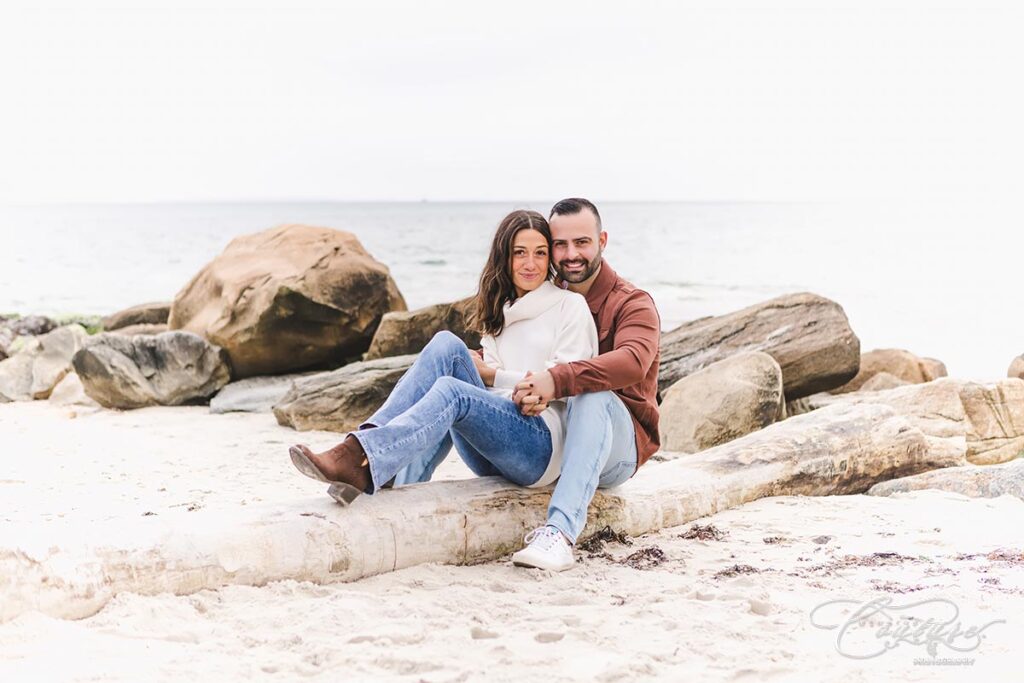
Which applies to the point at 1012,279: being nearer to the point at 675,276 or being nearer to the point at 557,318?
the point at 675,276

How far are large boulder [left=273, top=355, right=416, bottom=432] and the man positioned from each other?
403cm

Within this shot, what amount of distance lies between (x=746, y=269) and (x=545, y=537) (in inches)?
1359

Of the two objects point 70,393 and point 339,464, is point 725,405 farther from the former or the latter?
point 70,393

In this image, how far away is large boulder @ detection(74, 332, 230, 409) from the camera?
31.2 feet

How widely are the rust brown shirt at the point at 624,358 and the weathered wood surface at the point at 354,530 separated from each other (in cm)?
53

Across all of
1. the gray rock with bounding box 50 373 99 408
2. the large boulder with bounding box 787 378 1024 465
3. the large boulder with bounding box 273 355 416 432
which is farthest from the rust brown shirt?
the gray rock with bounding box 50 373 99 408

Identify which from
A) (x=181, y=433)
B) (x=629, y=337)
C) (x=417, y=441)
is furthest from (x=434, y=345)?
(x=181, y=433)

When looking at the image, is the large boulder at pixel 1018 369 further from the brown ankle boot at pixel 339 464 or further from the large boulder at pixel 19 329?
the large boulder at pixel 19 329

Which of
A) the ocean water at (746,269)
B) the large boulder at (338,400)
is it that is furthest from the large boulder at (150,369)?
the ocean water at (746,269)

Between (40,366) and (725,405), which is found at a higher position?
(725,405)

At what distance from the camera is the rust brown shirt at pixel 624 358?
422cm

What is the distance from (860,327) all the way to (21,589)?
2081 centimetres

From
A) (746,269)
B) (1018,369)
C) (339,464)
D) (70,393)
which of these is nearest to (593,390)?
(339,464)

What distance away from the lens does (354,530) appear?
4.04 metres
